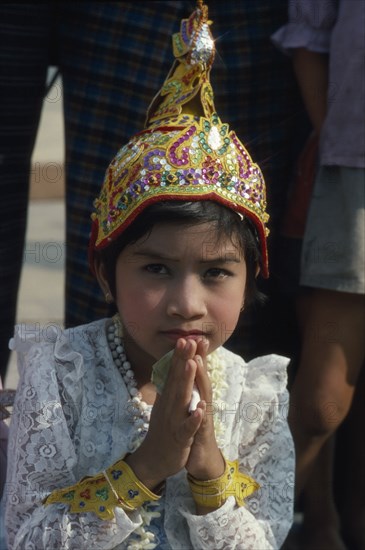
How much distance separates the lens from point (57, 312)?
5.62m

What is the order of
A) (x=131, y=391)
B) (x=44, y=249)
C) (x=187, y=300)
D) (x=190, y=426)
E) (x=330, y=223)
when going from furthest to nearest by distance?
(x=44, y=249), (x=330, y=223), (x=131, y=391), (x=187, y=300), (x=190, y=426)

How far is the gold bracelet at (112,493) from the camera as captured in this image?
7.67ft

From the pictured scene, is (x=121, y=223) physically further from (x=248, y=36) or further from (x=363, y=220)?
(x=248, y=36)

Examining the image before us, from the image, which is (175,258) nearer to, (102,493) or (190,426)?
(190,426)

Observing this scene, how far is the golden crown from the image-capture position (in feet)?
8.05

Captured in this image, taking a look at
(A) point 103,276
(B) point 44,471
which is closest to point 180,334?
(A) point 103,276

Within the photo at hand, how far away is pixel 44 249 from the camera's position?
283 inches

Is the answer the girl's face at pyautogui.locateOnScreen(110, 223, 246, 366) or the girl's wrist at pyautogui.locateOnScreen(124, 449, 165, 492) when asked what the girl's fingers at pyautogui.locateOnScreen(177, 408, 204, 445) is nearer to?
the girl's wrist at pyautogui.locateOnScreen(124, 449, 165, 492)

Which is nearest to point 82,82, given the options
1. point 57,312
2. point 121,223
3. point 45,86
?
point 45,86

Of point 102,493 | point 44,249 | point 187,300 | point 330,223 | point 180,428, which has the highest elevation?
point 44,249

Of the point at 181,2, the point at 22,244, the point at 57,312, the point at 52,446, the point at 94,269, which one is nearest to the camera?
the point at 52,446

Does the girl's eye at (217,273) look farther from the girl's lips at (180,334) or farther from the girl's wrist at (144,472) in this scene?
the girl's wrist at (144,472)

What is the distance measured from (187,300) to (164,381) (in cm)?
18

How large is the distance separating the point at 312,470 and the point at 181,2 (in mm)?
1563
